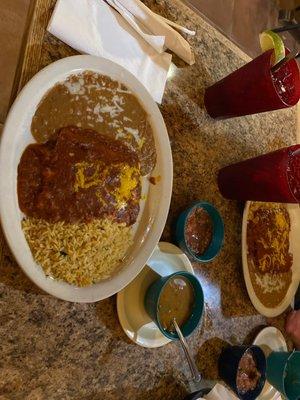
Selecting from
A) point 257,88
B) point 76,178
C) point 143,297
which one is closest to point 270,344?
point 143,297

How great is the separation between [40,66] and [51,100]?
15 centimetres

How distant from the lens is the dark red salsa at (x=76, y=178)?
0.98 m

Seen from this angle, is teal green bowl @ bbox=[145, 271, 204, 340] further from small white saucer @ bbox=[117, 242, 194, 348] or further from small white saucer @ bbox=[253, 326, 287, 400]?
small white saucer @ bbox=[253, 326, 287, 400]

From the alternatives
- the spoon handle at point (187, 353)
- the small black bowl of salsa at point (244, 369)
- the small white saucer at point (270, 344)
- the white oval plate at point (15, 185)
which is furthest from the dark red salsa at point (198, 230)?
the small white saucer at point (270, 344)

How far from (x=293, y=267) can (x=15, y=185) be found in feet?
4.36

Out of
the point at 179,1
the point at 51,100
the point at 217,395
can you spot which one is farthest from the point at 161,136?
the point at 217,395

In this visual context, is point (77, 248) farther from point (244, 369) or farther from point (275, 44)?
point (275, 44)

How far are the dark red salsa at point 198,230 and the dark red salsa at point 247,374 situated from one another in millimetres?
414

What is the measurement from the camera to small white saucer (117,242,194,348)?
1.21 meters

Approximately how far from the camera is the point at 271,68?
132 centimetres

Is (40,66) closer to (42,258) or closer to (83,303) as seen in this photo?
(42,258)

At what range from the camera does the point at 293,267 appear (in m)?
1.80

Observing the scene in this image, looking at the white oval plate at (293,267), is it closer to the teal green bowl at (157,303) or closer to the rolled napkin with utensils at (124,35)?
the teal green bowl at (157,303)

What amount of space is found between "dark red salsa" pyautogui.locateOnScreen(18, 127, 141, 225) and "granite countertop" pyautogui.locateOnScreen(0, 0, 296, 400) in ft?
0.52
